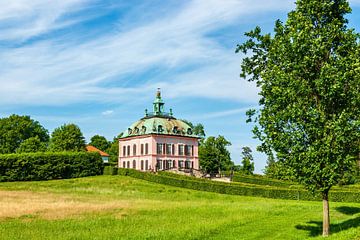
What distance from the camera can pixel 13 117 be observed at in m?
96.2

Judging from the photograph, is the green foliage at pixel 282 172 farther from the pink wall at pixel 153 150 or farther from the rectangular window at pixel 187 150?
the rectangular window at pixel 187 150

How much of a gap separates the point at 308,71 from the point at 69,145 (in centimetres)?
7207

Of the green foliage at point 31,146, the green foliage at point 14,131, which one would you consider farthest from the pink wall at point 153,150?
the green foliage at point 14,131

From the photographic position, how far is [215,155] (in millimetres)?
90062

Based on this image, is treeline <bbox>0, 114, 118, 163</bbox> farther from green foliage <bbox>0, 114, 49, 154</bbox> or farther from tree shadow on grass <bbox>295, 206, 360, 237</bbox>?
tree shadow on grass <bbox>295, 206, 360, 237</bbox>

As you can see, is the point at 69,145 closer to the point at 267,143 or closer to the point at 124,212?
the point at 124,212

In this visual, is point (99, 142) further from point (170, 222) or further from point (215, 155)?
point (170, 222)

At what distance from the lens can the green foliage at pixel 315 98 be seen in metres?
17.4

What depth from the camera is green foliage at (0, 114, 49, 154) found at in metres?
92.6

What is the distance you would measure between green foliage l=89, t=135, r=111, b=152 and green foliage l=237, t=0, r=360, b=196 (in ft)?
368

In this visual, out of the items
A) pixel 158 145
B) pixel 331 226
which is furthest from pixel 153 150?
pixel 331 226

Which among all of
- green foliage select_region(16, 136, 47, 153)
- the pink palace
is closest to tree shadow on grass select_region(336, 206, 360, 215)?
the pink palace

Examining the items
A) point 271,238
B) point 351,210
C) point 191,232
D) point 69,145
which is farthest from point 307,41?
point 69,145

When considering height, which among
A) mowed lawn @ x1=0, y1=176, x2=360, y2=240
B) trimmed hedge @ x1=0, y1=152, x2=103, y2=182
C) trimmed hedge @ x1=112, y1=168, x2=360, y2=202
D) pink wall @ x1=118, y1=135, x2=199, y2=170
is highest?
pink wall @ x1=118, y1=135, x2=199, y2=170
